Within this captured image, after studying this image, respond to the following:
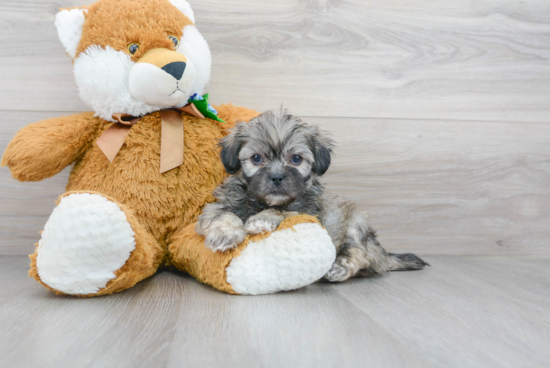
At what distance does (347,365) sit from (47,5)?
210 centimetres

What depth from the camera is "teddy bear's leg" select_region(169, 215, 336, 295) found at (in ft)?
4.73

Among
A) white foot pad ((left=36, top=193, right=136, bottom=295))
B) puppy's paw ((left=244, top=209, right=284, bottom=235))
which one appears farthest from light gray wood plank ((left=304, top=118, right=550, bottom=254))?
white foot pad ((left=36, top=193, right=136, bottom=295))

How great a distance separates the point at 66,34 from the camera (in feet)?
5.47

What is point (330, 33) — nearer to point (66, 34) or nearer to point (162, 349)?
point (66, 34)

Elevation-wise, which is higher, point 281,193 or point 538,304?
point 281,193

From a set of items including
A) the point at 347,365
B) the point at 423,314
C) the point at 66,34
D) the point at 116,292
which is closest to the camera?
the point at 347,365

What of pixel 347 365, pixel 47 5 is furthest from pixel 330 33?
pixel 347 365

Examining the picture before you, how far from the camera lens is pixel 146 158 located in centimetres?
168

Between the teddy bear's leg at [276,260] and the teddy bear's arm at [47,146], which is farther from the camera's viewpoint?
the teddy bear's arm at [47,146]

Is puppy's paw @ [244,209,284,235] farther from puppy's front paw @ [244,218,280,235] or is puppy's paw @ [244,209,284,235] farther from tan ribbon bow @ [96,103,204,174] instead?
tan ribbon bow @ [96,103,204,174]

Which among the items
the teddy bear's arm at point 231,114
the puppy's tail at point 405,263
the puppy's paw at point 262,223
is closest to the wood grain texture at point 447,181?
the puppy's tail at point 405,263

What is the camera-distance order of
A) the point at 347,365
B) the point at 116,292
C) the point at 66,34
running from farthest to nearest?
the point at 66,34 < the point at 116,292 < the point at 347,365

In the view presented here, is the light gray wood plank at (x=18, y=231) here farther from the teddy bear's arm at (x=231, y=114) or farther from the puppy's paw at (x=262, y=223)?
the puppy's paw at (x=262, y=223)

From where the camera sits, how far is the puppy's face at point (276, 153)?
1565 millimetres
